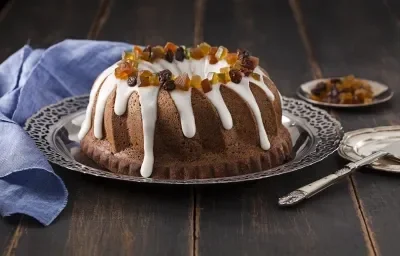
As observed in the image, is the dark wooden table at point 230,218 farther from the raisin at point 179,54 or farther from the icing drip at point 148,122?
the raisin at point 179,54

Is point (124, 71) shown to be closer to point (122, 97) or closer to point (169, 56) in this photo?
point (122, 97)

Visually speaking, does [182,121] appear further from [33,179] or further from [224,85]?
[33,179]

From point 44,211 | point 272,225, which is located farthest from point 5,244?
point 272,225

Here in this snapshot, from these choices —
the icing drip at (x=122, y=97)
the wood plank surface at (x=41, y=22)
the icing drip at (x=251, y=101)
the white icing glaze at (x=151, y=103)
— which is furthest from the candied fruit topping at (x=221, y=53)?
the wood plank surface at (x=41, y=22)

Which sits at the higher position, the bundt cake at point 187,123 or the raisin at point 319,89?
the raisin at point 319,89

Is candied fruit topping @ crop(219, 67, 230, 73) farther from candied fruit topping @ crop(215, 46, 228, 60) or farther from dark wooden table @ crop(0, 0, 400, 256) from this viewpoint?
dark wooden table @ crop(0, 0, 400, 256)

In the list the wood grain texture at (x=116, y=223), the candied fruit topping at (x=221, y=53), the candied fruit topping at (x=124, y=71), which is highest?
the candied fruit topping at (x=221, y=53)
